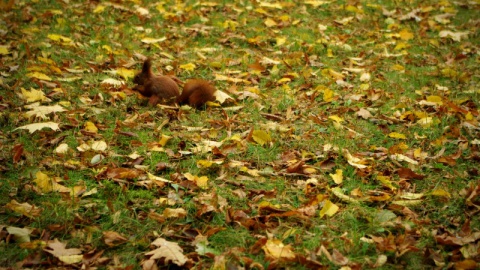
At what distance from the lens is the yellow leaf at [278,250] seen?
2.07m

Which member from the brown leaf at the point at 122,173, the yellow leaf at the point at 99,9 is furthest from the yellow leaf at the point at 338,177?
the yellow leaf at the point at 99,9

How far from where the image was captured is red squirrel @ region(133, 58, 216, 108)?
3424 millimetres

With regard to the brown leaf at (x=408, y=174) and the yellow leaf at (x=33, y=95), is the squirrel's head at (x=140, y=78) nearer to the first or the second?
the yellow leaf at (x=33, y=95)

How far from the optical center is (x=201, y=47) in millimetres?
4664

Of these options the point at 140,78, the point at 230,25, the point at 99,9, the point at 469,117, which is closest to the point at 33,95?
the point at 140,78

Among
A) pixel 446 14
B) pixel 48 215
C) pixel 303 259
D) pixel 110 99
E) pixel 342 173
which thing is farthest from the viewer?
pixel 446 14

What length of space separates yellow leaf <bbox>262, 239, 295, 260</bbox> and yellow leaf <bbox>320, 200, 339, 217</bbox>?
1.07 ft

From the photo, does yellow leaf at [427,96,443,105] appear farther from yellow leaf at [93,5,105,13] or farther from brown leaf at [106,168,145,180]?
yellow leaf at [93,5,105,13]

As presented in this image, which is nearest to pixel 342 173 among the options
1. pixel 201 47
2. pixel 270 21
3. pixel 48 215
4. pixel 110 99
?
pixel 48 215

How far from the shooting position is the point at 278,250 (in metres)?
2.10

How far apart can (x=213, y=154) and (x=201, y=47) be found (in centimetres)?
204

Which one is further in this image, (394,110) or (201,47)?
(201,47)

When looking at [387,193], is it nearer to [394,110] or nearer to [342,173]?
[342,173]

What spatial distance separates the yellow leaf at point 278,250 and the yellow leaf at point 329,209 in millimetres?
325
